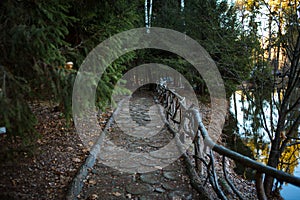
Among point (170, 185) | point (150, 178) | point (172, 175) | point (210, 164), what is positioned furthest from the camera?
point (172, 175)

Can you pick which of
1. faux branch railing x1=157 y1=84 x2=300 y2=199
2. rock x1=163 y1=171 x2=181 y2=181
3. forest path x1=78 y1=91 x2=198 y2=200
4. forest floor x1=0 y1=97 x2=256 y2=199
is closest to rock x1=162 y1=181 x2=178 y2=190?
forest path x1=78 y1=91 x2=198 y2=200

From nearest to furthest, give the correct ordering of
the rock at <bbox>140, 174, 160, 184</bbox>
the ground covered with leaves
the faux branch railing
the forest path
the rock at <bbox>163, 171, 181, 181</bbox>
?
the faux branch railing < the ground covered with leaves < the forest path < the rock at <bbox>140, 174, 160, 184</bbox> < the rock at <bbox>163, 171, 181, 181</bbox>

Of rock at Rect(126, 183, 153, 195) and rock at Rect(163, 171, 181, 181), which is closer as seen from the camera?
rock at Rect(126, 183, 153, 195)

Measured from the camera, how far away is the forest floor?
7.88 ft

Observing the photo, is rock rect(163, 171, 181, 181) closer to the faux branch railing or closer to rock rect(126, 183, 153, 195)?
the faux branch railing

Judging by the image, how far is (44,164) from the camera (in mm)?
3703

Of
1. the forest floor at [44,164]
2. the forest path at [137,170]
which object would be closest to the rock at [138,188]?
the forest path at [137,170]

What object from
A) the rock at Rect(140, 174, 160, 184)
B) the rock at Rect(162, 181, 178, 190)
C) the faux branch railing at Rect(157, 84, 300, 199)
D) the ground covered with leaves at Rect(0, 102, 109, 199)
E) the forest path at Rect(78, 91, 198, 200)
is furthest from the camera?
the rock at Rect(140, 174, 160, 184)

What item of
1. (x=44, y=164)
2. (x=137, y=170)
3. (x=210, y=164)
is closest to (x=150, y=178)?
(x=137, y=170)

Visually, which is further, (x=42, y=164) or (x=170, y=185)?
(x=42, y=164)

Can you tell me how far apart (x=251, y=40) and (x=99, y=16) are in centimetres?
296

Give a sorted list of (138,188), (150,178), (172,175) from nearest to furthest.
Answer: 1. (138,188)
2. (150,178)
3. (172,175)

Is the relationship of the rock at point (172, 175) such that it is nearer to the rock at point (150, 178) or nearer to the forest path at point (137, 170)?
the forest path at point (137, 170)

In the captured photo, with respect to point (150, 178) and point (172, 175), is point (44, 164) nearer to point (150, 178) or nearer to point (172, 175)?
point (150, 178)
